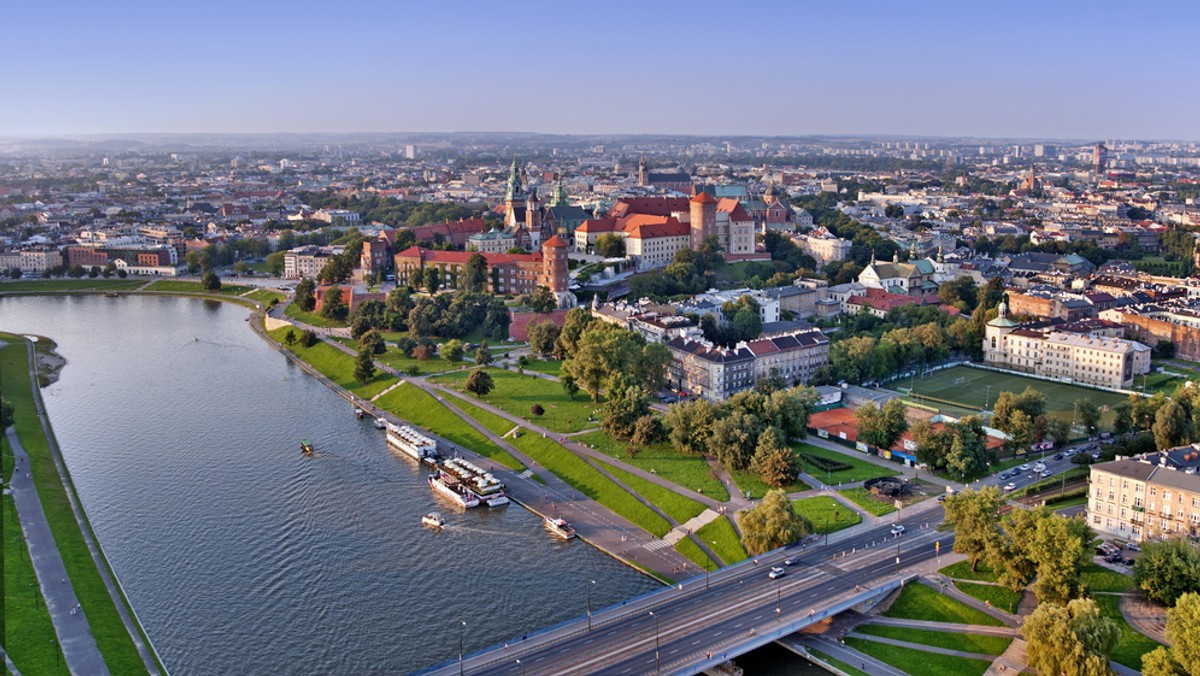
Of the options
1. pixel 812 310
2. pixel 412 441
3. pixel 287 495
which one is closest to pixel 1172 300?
pixel 812 310

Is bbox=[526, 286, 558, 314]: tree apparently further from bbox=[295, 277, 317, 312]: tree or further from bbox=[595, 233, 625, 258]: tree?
bbox=[295, 277, 317, 312]: tree

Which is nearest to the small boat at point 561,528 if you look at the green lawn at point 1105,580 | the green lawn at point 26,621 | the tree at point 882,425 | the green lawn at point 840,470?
the green lawn at point 840,470

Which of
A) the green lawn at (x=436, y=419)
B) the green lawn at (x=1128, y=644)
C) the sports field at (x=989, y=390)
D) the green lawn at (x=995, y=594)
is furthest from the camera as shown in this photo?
the sports field at (x=989, y=390)

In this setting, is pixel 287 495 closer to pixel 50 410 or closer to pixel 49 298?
pixel 50 410

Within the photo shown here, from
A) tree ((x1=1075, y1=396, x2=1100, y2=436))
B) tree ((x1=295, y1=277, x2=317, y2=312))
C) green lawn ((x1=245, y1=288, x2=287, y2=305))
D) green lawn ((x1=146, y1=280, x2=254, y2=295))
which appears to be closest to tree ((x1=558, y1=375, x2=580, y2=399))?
tree ((x1=1075, y1=396, x2=1100, y2=436))

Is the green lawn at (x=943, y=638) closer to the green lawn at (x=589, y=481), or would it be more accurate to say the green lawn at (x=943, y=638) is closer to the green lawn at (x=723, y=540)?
the green lawn at (x=723, y=540)

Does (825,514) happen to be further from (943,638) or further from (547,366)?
(547,366)

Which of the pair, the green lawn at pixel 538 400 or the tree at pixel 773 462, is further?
the green lawn at pixel 538 400

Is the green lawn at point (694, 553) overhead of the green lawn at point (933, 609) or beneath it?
beneath
